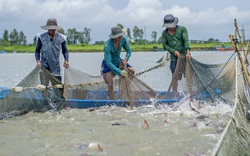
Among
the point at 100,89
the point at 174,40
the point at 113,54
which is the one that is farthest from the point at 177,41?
the point at 100,89

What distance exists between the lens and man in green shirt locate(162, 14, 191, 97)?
29.8 feet

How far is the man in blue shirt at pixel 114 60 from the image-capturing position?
28.4 feet

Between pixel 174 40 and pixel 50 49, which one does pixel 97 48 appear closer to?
pixel 174 40

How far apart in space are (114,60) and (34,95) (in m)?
1.91

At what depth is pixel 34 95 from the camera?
28.2ft

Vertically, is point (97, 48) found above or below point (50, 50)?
below

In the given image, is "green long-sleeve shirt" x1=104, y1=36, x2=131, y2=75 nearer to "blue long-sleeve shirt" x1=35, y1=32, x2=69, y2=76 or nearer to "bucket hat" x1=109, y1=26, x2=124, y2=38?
"bucket hat" x1=109, y1=26, x2=124, y2=38

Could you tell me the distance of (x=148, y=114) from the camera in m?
8.03

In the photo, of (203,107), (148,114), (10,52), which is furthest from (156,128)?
(10,52)

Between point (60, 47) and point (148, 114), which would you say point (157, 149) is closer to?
point (148, 114)

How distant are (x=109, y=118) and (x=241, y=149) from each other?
3.85 meters

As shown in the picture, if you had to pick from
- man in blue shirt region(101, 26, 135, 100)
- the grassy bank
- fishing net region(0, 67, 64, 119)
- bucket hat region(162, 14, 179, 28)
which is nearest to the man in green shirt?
bucket hat region(162, 14, 179, 28)

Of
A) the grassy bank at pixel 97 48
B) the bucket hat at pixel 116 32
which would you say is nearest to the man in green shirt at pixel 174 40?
the bucket hat at pixel 116 32

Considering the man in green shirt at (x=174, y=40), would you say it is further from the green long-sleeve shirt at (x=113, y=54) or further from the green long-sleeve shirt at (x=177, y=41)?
the green long-sleeve shirt at (x=113, y=54)
